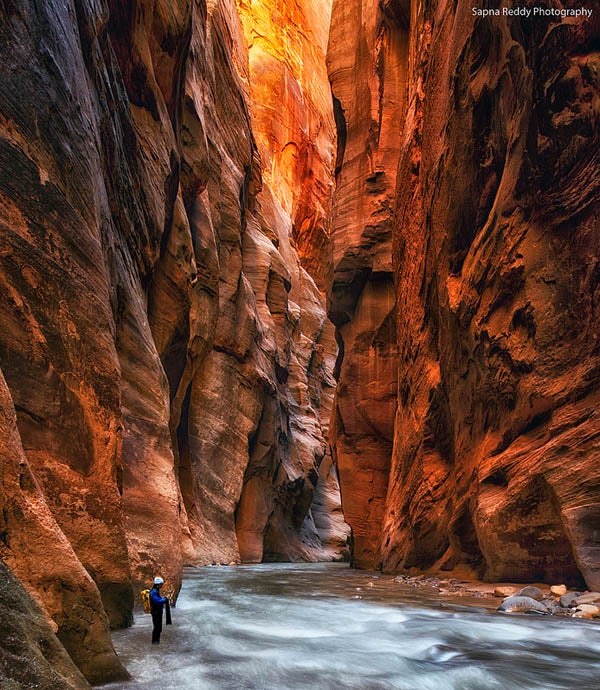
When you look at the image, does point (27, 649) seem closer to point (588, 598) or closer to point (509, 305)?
point (588, 598)

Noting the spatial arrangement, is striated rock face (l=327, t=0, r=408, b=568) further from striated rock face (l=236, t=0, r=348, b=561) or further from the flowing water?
the flowing water

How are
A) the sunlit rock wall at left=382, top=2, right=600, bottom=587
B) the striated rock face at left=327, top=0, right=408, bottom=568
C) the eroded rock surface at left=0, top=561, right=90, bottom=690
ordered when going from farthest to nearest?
the striated rock face at left=327, top=0, right=408, bottom=568 → the sunlit rock wall at left=382, top=2, right=600, bottom=587 → the eroded rock surface at left=0, top=561, right=90, bottom=690

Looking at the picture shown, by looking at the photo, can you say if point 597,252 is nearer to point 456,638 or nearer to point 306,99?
point 456,638

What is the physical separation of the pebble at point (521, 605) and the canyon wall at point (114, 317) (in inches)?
181

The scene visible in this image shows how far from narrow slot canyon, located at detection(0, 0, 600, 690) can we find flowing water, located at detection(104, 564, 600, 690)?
0.62 ft

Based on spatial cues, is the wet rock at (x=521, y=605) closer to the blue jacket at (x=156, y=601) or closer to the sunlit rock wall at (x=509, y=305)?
the sunlit rock wall at (x=509, y=305)

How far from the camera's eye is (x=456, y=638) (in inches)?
248

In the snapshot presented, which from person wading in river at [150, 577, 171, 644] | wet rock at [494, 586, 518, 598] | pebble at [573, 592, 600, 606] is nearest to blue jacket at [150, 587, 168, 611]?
person wading in river at [150, 577, 171, 644]

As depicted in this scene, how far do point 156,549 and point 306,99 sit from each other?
197 ft

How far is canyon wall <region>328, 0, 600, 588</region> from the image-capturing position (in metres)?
9.09

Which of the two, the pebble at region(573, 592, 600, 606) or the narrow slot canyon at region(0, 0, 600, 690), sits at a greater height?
the narrow slot canyon at region(0, 0, 600, 690)

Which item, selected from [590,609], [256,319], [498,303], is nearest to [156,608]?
[590,609]

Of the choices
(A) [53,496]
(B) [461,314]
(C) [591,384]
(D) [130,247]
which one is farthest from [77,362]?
(B) [461,314]

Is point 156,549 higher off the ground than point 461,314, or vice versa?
point 461,314
